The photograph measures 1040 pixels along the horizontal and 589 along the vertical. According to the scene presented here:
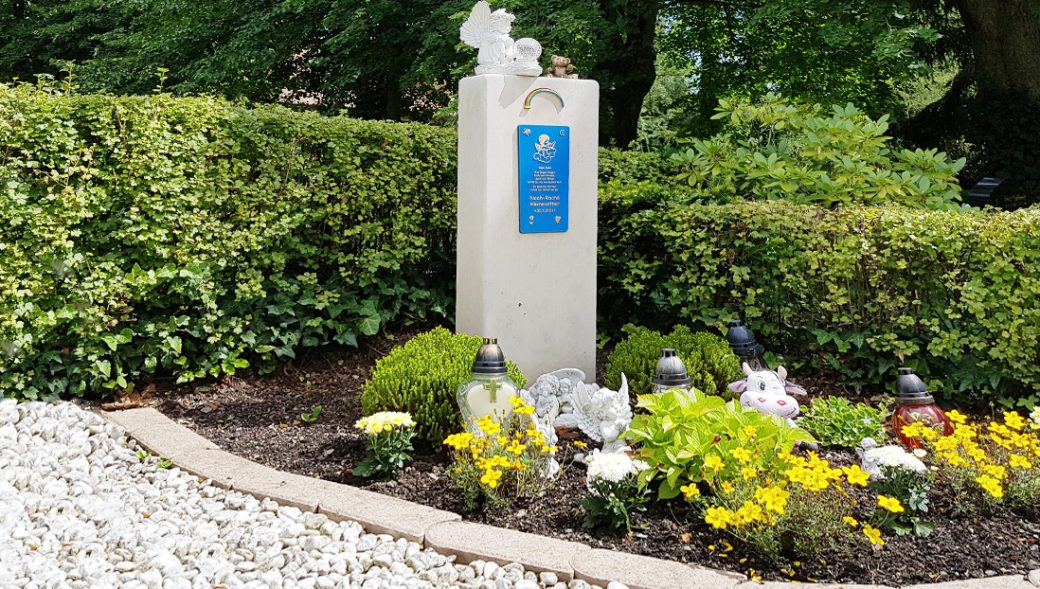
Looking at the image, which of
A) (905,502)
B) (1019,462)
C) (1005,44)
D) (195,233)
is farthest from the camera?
(1005,44)

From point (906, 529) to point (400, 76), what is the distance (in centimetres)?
1010

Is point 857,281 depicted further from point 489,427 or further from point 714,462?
point 489,427

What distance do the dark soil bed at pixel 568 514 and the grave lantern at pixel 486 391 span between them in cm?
32

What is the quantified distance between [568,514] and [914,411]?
190 centimetres

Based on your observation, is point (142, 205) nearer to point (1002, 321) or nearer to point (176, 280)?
point (176, 280)

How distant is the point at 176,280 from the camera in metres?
5.62

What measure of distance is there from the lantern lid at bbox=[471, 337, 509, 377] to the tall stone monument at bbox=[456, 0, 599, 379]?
1.19 m

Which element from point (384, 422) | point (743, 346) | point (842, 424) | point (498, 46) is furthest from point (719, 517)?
point (498, 46)

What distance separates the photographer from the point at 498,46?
544cm

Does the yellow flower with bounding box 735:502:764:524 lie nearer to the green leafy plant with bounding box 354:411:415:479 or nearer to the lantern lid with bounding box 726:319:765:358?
the green leafy plant with bounding box 354:411:415:479

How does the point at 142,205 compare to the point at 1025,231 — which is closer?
the point at 1025,231

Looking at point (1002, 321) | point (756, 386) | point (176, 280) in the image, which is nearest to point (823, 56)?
point (1002, 321)

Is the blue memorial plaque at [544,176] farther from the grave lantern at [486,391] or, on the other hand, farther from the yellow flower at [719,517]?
the yellow flower at [719,517]

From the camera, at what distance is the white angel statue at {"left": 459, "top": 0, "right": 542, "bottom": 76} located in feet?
17.7
